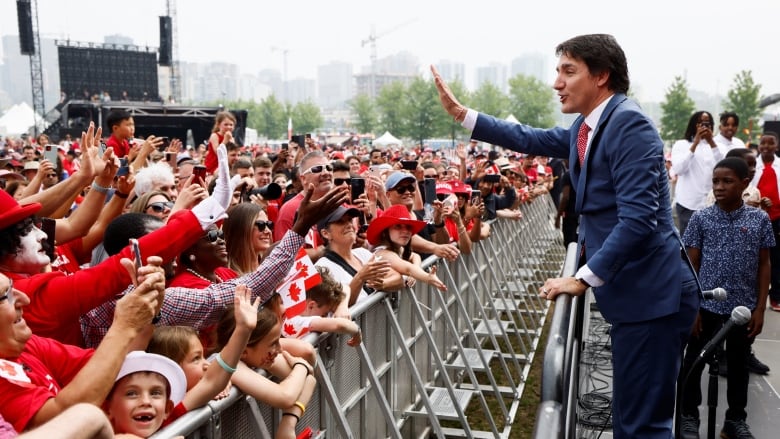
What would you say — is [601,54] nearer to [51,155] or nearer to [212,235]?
[212,235]

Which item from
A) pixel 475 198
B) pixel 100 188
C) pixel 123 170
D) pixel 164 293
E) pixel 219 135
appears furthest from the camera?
pixel 219 135

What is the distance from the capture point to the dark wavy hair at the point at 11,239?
99.2 inches

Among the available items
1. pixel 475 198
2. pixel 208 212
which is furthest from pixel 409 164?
pixel 208 212

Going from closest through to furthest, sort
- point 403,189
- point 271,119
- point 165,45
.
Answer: point 403,189 < point 165,45 < point 271,119

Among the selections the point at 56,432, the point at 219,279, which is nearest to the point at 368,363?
the point at 219,279

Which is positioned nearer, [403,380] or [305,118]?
[403,380]

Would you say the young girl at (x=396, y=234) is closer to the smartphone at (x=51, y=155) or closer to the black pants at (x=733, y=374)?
the black pants at (x=733, y=374)

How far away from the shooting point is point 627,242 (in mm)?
2697

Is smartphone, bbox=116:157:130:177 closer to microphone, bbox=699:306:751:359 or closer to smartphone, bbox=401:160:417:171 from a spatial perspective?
smartphone, bbox=401:160:417:171

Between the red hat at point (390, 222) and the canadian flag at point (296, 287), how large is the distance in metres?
1.60

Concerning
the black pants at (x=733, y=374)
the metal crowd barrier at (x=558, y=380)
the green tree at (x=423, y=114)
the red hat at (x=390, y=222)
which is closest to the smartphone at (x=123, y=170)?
the red hat at (x=390, y=222)

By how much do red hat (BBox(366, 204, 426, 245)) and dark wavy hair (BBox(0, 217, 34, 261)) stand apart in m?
2.76

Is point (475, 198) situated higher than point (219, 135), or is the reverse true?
point (219, 135)

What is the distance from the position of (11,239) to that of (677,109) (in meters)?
63.0
